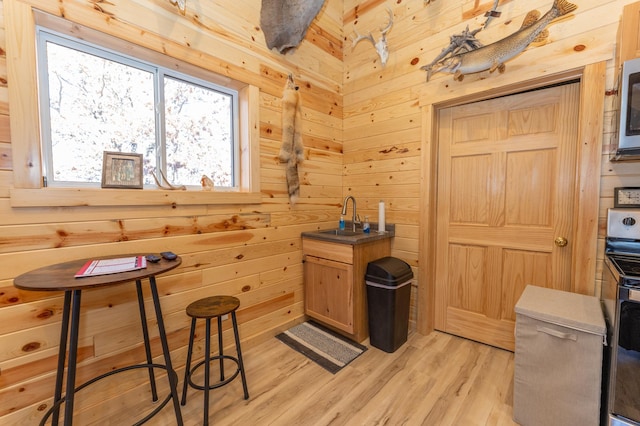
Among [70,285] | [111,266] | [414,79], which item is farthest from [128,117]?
[414,79]

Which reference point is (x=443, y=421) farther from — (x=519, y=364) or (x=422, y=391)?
(x=519, y=364)

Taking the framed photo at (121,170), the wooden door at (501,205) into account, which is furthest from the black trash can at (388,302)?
the framed photo at (121,170)

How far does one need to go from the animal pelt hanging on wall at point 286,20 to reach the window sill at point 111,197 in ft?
4.42

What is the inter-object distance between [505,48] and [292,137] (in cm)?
166

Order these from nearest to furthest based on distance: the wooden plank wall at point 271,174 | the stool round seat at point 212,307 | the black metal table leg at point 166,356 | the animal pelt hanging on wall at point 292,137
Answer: the black metal table leg at point 166,356, the wooden plank wall at point 271,174, the stool round seat at point 212,307, the animal pelt hanging on wall at point 292,137

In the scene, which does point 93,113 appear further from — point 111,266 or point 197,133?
point 111,266

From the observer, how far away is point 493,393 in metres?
1.72

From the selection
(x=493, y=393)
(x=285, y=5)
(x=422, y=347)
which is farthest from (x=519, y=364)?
(x=285, y=5)

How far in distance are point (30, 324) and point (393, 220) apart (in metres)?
2.53

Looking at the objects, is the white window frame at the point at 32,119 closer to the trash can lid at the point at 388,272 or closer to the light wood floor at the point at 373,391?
the light wood floor at the point at 373,391

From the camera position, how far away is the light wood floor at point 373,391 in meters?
1.54

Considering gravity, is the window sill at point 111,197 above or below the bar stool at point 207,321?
above

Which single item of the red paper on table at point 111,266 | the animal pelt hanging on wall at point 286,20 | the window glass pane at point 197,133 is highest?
the animal pelt hanging on wall at point 286,20

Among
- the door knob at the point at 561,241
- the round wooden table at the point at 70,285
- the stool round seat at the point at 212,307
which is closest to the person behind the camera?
the round wooden table at the point at 70,285
